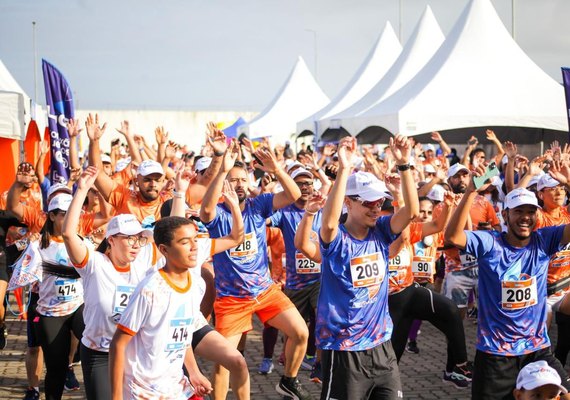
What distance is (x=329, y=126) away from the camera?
22.7 metres

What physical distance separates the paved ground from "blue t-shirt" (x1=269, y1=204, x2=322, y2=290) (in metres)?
1.01

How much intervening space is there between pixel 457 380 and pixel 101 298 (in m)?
3.90

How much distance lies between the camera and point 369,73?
2775 centimetres

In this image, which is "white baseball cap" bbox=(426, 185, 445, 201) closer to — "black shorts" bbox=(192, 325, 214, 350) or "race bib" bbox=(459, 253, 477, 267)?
"race bib" bbox=(459, 253, 477, 267)

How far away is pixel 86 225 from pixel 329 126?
49.8ft

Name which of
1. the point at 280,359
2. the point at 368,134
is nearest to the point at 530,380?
the point at 280,359

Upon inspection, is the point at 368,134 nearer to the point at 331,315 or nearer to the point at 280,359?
the point at 280,359

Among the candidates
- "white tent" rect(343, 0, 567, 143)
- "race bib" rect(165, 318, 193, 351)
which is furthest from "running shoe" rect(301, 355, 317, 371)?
"white tent" rect(343, 0, 567, 143)

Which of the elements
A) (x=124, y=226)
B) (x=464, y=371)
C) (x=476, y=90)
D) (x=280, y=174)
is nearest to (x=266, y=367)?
(x=464, y=371)

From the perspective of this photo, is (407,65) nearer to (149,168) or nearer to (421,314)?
(149,168)

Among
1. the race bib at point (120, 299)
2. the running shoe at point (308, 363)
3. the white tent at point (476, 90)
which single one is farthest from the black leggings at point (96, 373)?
the white tent at point (476, 90)

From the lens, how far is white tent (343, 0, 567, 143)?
56.0 ft

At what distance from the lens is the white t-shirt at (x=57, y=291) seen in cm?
689

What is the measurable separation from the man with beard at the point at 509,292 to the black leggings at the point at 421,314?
174cm
